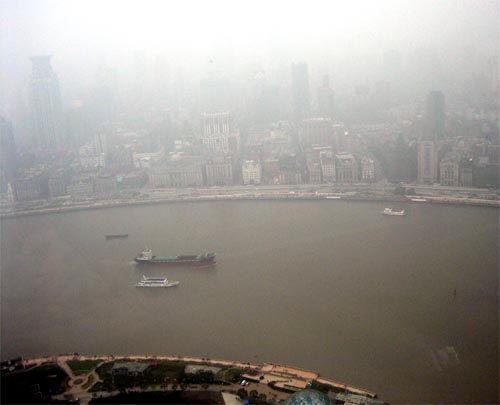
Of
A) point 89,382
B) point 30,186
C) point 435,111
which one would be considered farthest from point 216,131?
Result: point 89,382

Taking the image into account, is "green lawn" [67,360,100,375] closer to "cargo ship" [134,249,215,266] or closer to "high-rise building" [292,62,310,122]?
"cargo ship" [134,249,215,266]

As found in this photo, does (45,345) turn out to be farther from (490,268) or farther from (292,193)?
(292,193)

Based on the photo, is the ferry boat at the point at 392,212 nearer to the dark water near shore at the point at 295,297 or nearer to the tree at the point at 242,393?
the dark water near shore at the point at 295,297

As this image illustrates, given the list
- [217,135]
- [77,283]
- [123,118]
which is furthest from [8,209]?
[217,135]

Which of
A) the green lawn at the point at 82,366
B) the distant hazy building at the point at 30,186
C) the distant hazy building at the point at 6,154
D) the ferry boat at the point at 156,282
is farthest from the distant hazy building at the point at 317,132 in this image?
the green lawn at the point at 82,366

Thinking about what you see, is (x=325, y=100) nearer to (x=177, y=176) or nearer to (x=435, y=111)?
(x=435, y=111)
